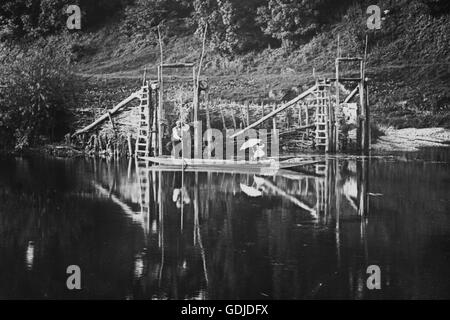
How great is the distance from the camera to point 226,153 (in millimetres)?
17969

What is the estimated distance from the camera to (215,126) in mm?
19297

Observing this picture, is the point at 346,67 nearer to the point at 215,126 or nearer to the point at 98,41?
the point at 215,126

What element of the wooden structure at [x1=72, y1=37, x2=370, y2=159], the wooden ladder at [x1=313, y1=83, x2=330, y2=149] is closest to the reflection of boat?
the wooden structure at [x1=72, y1=37, x2=370, y2=159]

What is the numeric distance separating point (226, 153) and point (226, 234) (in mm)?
8400

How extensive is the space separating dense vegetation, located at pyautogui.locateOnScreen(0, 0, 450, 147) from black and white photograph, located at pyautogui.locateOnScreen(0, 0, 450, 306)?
54 mm

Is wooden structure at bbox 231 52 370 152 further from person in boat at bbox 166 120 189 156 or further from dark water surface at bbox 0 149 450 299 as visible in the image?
→ dark water surface at bbox 0 149 450 299

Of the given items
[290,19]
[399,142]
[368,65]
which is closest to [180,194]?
[399,142]

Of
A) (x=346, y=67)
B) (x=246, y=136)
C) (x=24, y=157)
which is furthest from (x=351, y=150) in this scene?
(x=24, y=157)

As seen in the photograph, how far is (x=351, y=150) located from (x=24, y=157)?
760 centimetres

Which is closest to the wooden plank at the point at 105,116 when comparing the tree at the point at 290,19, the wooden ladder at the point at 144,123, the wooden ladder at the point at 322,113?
the wooden ladder at the point at 144,123

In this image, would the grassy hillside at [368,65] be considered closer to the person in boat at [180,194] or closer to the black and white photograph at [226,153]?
the black and white photograph at [226,153]

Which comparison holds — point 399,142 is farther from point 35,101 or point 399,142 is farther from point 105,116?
point 35,101

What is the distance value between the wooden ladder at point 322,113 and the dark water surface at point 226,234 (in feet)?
10.4

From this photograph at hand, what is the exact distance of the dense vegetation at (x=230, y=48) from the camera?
65.3ft
